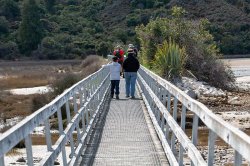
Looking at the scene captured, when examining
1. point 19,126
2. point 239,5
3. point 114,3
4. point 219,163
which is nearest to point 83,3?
point 114,3

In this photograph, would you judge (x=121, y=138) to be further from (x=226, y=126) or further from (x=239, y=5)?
(x=239, y=5)

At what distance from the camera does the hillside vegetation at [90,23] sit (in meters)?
84.9

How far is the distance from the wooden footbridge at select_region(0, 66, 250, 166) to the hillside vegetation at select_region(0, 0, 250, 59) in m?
61.2

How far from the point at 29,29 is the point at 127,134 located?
8133 centimetres

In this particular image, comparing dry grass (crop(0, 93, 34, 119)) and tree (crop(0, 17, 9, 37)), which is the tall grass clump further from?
tree (crop(0, 17, 9, 37))

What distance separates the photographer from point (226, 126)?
3.82 meters

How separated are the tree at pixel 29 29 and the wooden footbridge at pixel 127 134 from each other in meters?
74.9

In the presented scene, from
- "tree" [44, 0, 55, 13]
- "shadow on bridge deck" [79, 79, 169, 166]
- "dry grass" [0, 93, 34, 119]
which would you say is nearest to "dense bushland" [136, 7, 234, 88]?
"dry grass" [0, 93, 34, 119]

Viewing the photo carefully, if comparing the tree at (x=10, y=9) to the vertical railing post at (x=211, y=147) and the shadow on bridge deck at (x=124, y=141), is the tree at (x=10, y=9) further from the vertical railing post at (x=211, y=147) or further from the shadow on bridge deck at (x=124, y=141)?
the vertical railing post at (x=211, y=147)

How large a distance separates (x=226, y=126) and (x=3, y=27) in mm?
93552

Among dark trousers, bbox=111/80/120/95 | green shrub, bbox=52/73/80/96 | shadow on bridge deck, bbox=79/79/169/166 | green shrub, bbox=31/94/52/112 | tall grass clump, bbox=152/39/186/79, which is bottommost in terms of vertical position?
green shrub, bbox=31/94/52/112

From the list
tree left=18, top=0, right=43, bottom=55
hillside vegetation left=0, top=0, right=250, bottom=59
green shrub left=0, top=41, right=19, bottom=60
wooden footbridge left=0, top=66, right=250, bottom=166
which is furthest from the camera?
tree left=18, top=0, right=43, bottom=55

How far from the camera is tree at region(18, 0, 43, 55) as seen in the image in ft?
290

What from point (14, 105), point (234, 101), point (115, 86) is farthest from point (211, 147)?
point (14, 105)
